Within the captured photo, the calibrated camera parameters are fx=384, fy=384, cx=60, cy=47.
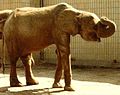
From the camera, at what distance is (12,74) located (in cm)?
715

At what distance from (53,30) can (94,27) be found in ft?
2.39

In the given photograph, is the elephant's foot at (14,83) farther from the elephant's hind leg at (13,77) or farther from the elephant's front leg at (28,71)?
the elephant's front leg at (28,71)

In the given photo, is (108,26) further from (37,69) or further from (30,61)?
(37,69)

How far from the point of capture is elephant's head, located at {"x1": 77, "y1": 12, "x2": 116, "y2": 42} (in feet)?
20.5

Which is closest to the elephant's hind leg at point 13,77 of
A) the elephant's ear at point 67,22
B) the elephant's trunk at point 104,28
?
the elephant's ear at point 67,22

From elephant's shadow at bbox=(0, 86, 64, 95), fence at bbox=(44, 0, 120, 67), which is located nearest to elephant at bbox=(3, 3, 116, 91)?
elephant's shadow at bbox=(0, 86, 64, 95)

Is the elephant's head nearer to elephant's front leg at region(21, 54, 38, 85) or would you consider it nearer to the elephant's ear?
the elephant's ear

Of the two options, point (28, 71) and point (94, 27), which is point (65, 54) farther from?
point (28, 71)

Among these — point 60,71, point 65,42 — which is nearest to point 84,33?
point 65,42

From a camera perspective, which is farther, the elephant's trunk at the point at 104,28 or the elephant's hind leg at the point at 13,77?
the elephant's hind leg at the point at 13,77

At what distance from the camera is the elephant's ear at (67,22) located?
21.2 ft

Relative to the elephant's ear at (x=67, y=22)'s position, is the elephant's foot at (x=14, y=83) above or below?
below

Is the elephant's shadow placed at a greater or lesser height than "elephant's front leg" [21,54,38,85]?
lesser

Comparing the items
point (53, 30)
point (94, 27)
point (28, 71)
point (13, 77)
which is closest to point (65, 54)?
point (53, 30)
